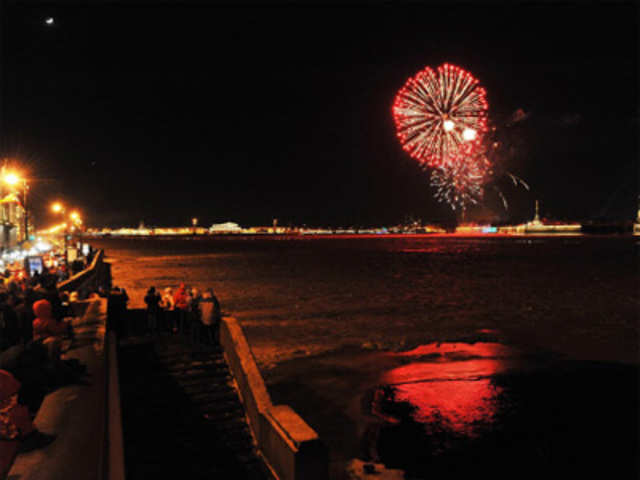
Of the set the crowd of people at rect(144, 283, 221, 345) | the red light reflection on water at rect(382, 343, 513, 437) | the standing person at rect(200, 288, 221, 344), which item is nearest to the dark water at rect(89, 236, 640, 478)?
the red light reflection on water at rect(382, 343, 513, 437)

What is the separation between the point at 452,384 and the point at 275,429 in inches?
208

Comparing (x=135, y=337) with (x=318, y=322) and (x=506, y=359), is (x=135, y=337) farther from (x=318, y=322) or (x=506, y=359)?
(x=506, y=359)

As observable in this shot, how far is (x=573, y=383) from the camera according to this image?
11.3 metres

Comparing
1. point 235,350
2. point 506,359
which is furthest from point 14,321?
point 506,359

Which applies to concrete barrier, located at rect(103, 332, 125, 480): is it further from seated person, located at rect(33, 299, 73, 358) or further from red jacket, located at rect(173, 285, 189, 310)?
red jacket, located at rect(173, 285, 189, 310)

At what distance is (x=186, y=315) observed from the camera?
11711mm

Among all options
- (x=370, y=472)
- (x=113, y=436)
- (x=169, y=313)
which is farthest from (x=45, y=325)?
(x=370, y=472)

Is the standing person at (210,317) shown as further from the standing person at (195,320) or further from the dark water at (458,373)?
the dark water at (458,373)

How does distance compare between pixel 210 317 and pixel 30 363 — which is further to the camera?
pixel 210 317

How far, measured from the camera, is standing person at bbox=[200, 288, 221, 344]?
11008 mm

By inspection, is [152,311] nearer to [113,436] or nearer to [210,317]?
[210,317]

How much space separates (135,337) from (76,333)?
1943mm

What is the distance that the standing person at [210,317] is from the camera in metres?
11.0

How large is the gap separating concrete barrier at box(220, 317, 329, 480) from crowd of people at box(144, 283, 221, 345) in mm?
606
